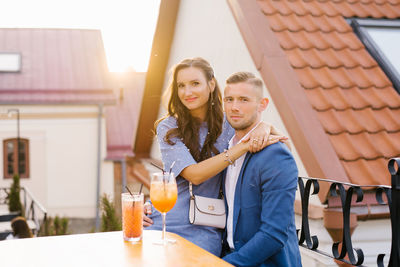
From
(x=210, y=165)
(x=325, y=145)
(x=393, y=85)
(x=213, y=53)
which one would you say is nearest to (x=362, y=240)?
(x=325, y=145)

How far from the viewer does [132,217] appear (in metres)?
2.08

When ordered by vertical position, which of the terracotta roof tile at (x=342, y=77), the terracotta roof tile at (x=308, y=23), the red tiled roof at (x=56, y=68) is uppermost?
the red tiled roof at (x=56, y=68)

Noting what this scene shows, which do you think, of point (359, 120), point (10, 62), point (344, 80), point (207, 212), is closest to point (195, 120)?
point (207, 212)

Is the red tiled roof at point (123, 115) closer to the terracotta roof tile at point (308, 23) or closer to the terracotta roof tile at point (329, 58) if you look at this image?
the terracotta roof tile at point (308, 23)

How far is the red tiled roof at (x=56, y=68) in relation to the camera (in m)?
17.8

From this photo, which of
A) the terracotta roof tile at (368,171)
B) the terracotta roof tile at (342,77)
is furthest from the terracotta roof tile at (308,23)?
the terracotta roof tile at (368,171)

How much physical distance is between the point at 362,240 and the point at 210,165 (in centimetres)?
186

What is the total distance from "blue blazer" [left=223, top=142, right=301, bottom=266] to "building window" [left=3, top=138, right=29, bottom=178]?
17.0 metres

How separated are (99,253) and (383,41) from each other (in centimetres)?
400

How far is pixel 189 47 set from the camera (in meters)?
7.88

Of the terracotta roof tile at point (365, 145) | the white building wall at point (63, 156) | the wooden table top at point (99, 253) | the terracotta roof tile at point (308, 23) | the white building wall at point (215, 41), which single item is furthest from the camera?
the white building wall at point (63, 156)

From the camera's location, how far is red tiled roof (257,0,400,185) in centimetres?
368

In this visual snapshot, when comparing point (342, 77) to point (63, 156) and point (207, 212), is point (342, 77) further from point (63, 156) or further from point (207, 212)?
point (63, 156)

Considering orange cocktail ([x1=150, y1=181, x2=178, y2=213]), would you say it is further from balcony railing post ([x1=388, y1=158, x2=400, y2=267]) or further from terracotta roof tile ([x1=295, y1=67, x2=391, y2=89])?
terracotta roof tile ([x1=295, y1=67, x2=391, y2=89])
